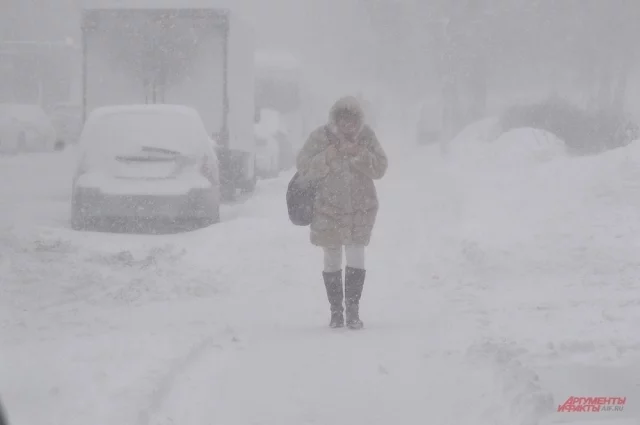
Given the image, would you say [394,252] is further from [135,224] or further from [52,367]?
[52,367]

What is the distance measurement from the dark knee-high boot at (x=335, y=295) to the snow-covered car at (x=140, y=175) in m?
3.91

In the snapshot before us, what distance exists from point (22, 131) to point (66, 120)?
3723 millimetres

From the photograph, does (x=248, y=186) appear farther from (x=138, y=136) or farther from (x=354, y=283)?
(x=354, y=283)

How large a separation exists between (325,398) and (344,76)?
214 feet

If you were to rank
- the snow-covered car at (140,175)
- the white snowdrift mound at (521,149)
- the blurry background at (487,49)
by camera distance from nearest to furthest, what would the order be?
the snow-covered car at (140,175) < the white snowdrift mound at (521,149) < the blurry background at (487,49)

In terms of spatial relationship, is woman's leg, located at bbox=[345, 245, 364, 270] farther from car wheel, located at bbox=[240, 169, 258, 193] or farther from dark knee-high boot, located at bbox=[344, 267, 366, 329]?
car wheel, located at bbox=[240, 169, 258, 193]

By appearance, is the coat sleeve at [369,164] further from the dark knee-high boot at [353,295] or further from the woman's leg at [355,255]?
the dark knee-high boot at [353,295]

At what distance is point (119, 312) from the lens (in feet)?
23.2

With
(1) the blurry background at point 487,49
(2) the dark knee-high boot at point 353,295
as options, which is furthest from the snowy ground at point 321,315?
(1) the blurry background at point 487,49

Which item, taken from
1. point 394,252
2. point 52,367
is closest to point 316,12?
point 394,252

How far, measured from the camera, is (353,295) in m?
6.48

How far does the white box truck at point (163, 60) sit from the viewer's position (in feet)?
51.0

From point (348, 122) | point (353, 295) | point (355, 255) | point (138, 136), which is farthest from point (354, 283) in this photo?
point (138, 136)

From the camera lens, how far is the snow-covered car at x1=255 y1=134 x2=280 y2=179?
73.3ft
